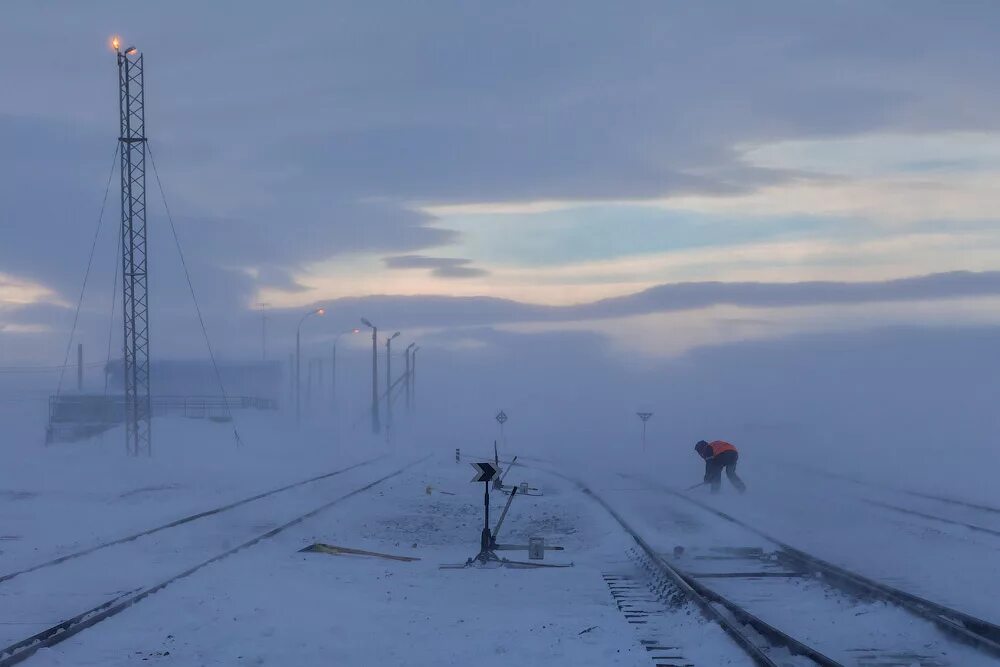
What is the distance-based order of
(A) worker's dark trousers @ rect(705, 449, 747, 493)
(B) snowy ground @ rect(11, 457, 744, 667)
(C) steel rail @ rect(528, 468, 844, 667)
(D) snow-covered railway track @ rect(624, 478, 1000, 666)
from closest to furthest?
(C) steel rail @ rect(528, 468, 844, 667) < (D) snow-covered railway track @ rect(624, 478, 1000, 666) < (B) snowy ground @ rect(11, 457, 744, 667) < (A) worker's dark trousers @ rect(705, 449, 747, 493)

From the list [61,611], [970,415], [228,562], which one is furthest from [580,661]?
[970,415]

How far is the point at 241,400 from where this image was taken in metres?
94.3

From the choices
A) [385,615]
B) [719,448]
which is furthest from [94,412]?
[385,615]

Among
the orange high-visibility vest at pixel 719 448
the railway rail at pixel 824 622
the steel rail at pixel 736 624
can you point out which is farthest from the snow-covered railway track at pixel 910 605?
the orange high-visibility vest at pixel 719 448

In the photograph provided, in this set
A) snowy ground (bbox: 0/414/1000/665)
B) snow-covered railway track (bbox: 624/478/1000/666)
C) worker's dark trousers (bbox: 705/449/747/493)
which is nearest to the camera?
snow-covered railway track (bbox: 624/478/1000/666)

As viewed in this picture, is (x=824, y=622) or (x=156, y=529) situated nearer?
(x=824, y=622)

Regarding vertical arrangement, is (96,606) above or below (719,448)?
below

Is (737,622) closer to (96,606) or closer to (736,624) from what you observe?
(736,624)

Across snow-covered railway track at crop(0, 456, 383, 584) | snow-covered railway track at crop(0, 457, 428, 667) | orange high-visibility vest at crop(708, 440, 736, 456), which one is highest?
orange high-visibility vest at crop(708, 440, 736, 456)

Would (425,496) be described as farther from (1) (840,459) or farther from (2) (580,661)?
(1) (840,459)

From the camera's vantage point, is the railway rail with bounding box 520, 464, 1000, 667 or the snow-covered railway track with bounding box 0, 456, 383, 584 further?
the snow-covered railway track with bounding box 0, 456, 383, 584

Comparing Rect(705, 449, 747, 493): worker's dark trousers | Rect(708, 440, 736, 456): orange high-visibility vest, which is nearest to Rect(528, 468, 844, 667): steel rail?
Rect(705, 449, 747, 493): worker's dark trousers

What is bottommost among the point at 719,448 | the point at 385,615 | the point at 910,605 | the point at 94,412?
the point at 385,615

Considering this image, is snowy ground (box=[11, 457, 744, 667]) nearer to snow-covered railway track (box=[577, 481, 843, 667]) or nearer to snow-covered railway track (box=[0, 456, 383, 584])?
snow-covered railway track (box=[577, 481, 843, 667])
